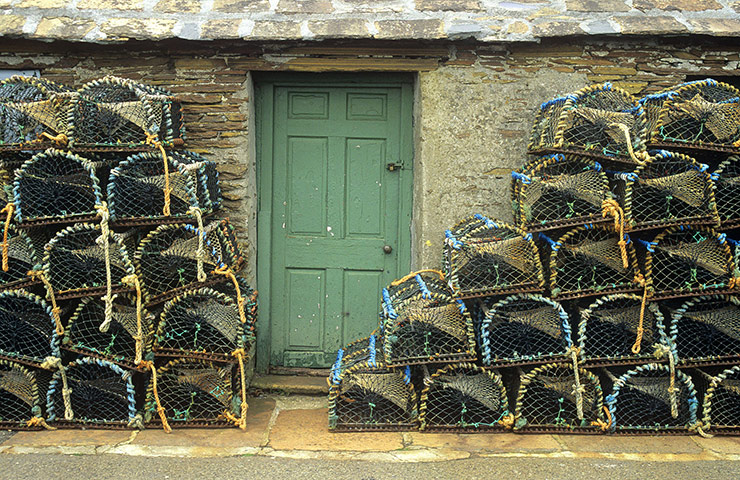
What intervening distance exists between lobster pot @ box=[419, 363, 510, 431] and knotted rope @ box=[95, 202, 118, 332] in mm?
2132

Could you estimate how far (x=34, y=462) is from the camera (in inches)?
159

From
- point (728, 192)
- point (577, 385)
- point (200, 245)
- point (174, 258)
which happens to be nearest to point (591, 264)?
point (577, 385)

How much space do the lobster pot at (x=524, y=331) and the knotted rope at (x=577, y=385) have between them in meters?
0.05

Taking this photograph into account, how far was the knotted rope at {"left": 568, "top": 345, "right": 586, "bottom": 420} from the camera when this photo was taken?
4375 mm

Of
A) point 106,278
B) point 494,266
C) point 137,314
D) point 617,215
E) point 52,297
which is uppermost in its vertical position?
point 617,215

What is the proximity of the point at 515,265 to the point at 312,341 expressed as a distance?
2086 mm

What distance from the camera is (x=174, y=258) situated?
4.48 m

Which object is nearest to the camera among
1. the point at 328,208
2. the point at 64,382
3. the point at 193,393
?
the point at 64,382

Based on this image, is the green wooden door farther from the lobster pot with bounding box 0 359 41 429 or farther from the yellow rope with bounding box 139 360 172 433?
the lobster pot with bounding box 0 359 41 429

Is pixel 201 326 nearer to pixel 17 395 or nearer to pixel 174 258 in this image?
pixel 174 258

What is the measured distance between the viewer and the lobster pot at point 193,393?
15.0 feet

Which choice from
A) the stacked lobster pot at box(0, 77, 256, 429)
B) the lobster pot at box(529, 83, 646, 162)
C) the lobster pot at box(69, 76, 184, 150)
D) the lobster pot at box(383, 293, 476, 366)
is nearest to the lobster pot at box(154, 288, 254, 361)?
the stacked lobster pot at box(0, 77, 256, 429)

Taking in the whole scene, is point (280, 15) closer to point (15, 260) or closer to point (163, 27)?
point (163, 27)

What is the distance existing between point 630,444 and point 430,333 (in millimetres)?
1515
